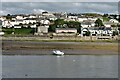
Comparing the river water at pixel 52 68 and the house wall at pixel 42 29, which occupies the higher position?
the river water at pixel 52 68

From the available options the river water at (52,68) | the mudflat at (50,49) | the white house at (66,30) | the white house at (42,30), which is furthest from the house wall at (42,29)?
the river water at (52,68)

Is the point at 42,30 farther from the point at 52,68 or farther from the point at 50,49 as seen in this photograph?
the point at 52,68

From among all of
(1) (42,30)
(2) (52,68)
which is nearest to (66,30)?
(1) (42,30)

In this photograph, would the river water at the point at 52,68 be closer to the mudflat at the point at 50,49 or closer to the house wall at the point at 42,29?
the mudflat at the point at 50,49

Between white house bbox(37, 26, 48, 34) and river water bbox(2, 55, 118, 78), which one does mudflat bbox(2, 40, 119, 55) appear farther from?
white house bbox(37, 26, 48, 34)

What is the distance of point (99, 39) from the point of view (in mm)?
63000

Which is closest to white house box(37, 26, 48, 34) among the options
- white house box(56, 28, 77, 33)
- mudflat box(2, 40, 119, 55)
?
white house box(56, 28, 77, 33)

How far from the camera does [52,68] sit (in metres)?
25.3

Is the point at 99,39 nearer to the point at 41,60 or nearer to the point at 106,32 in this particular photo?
the point at 106,32

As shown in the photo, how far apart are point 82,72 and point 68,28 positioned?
51.9 m

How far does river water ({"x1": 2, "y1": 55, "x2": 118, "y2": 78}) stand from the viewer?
21.8 m

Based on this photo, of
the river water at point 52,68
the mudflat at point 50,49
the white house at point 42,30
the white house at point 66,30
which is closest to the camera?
the river water at point 52,68

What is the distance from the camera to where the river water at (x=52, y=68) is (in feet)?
71.6

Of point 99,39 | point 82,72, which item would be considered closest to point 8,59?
point 82,72
